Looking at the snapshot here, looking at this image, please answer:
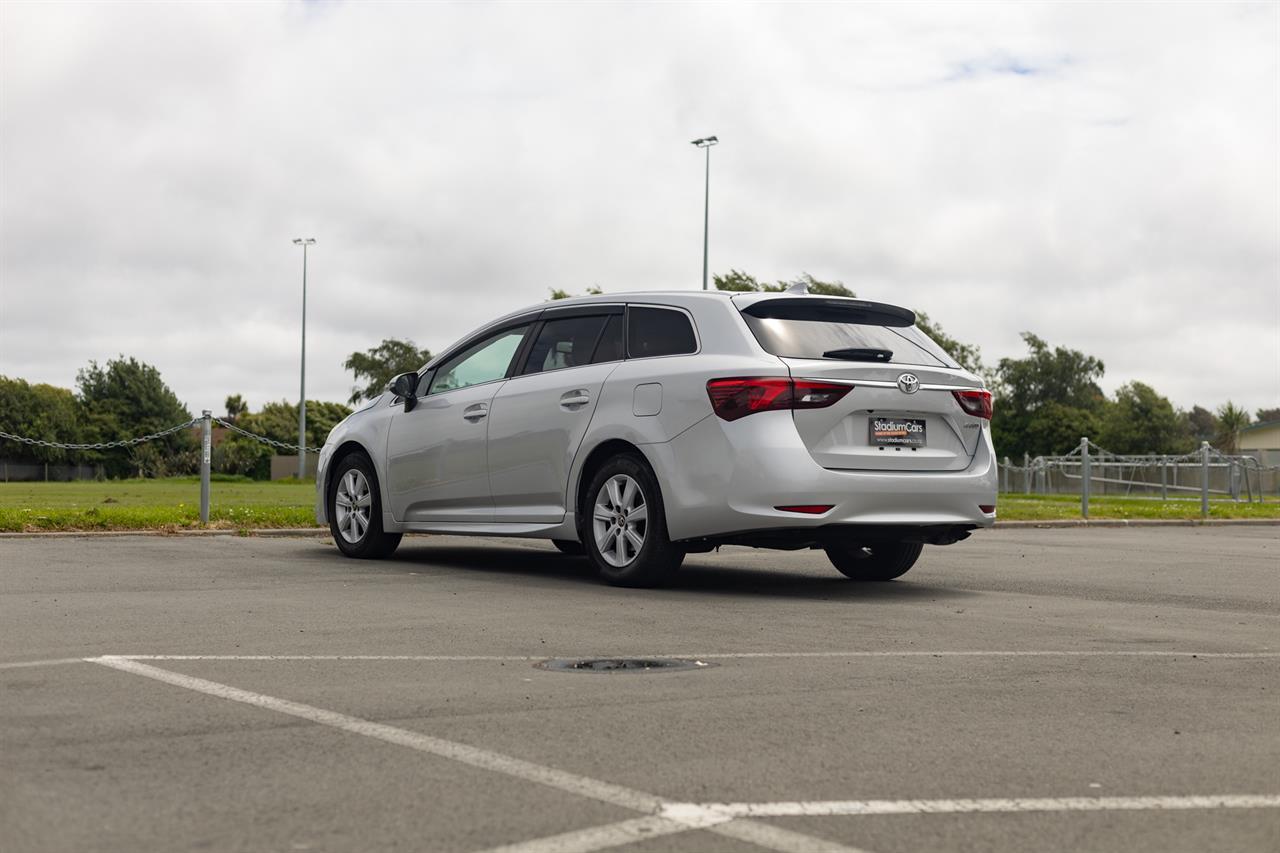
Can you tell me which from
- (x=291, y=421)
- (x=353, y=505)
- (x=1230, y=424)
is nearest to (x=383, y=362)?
(x=291, y=421)

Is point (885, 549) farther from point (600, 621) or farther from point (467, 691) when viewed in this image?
point (467, 691)

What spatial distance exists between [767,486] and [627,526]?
114 centimetres

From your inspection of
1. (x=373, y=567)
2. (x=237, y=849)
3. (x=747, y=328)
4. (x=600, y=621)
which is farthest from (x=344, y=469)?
(x=237, y=849)

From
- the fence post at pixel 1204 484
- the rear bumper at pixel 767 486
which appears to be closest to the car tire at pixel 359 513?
the rear bumper at pixel 767 486

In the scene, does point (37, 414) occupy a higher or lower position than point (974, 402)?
higher

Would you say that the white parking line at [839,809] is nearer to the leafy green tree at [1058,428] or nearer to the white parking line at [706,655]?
the white parking line at [706,655]

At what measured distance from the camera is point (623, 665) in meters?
6.55

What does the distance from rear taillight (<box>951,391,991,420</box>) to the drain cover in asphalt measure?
13.1 ft

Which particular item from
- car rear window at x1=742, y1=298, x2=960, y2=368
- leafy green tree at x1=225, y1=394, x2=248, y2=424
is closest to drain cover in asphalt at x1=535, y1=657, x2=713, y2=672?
car rear window at x1=742, y1=298, x2=960, y2=368

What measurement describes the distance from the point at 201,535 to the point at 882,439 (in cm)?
794

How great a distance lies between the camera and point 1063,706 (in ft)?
18.7

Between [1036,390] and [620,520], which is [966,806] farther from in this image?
[1036,390]

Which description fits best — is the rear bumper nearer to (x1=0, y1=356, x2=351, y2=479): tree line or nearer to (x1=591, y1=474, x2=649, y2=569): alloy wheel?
(x1=591, y1=474, x2=649, y2=569): alloy wheel

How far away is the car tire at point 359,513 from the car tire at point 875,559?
352 centimetres
